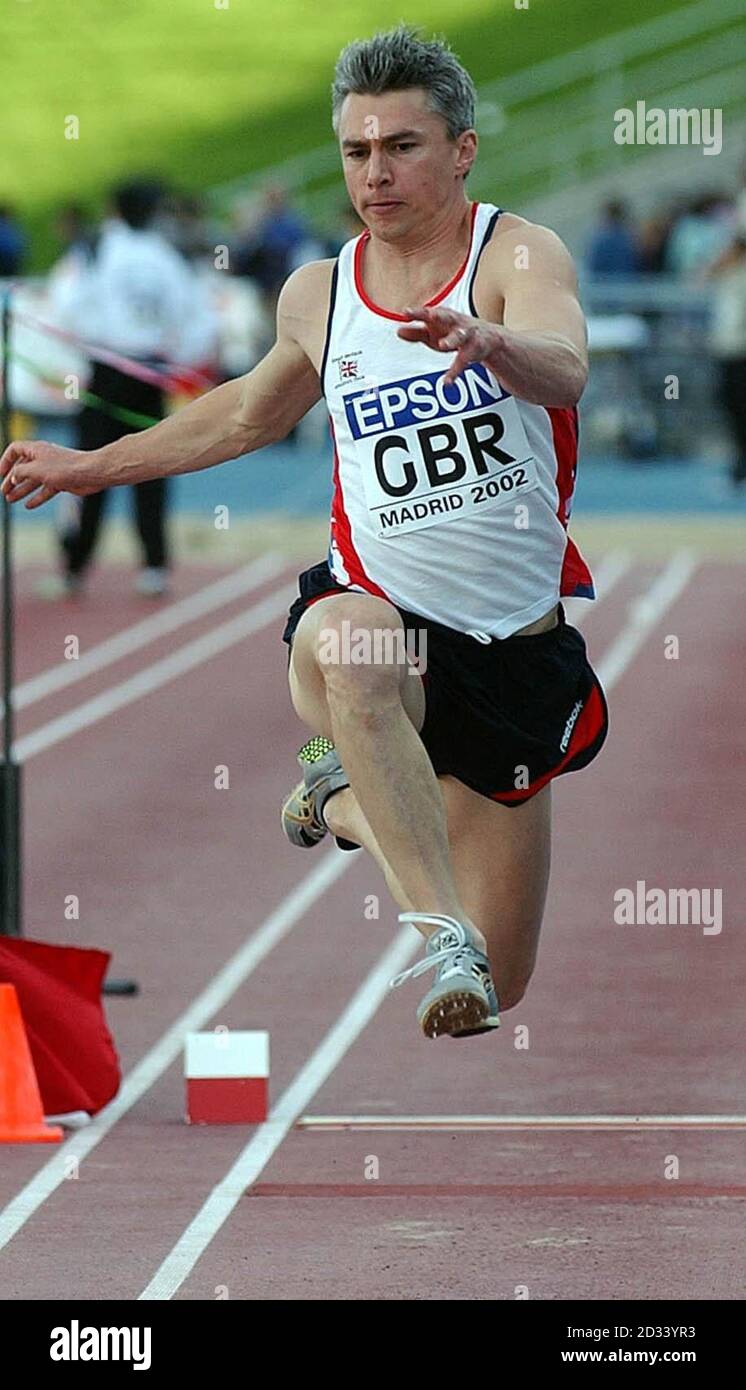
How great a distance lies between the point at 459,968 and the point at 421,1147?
2.47 m

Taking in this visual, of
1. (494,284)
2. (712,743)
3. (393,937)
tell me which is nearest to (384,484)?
(494,284)

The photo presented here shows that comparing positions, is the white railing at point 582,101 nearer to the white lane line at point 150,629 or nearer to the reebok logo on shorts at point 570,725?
the white lane line at point 150,629

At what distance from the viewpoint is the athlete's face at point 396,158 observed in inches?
208

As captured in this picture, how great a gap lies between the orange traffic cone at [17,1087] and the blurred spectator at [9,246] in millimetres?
18770

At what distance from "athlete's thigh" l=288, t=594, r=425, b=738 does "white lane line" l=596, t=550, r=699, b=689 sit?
897 centimetres

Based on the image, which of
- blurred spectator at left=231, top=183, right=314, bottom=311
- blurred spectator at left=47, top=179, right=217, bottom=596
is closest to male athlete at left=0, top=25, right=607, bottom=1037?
blurred spectator at left=47, top=179, right=217, bottom=596

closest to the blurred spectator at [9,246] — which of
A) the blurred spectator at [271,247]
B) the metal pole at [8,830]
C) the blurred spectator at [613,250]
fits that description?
the blurred spectator at [271,247]

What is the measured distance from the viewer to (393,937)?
1022 centimetres

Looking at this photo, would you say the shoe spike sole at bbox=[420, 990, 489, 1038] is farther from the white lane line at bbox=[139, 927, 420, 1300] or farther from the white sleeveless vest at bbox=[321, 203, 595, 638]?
the white lane line at bbox=[139, 927, 420, 1300]

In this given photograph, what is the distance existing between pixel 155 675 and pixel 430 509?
31.8 feet

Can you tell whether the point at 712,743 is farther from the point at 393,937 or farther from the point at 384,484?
the point at 384,484

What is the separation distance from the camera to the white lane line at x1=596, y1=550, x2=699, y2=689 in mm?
15164

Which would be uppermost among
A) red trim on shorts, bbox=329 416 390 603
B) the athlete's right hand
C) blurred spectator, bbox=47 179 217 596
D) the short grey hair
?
blurred spectator, bbox=47 179 217 596

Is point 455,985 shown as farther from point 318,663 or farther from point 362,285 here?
point 362,285
